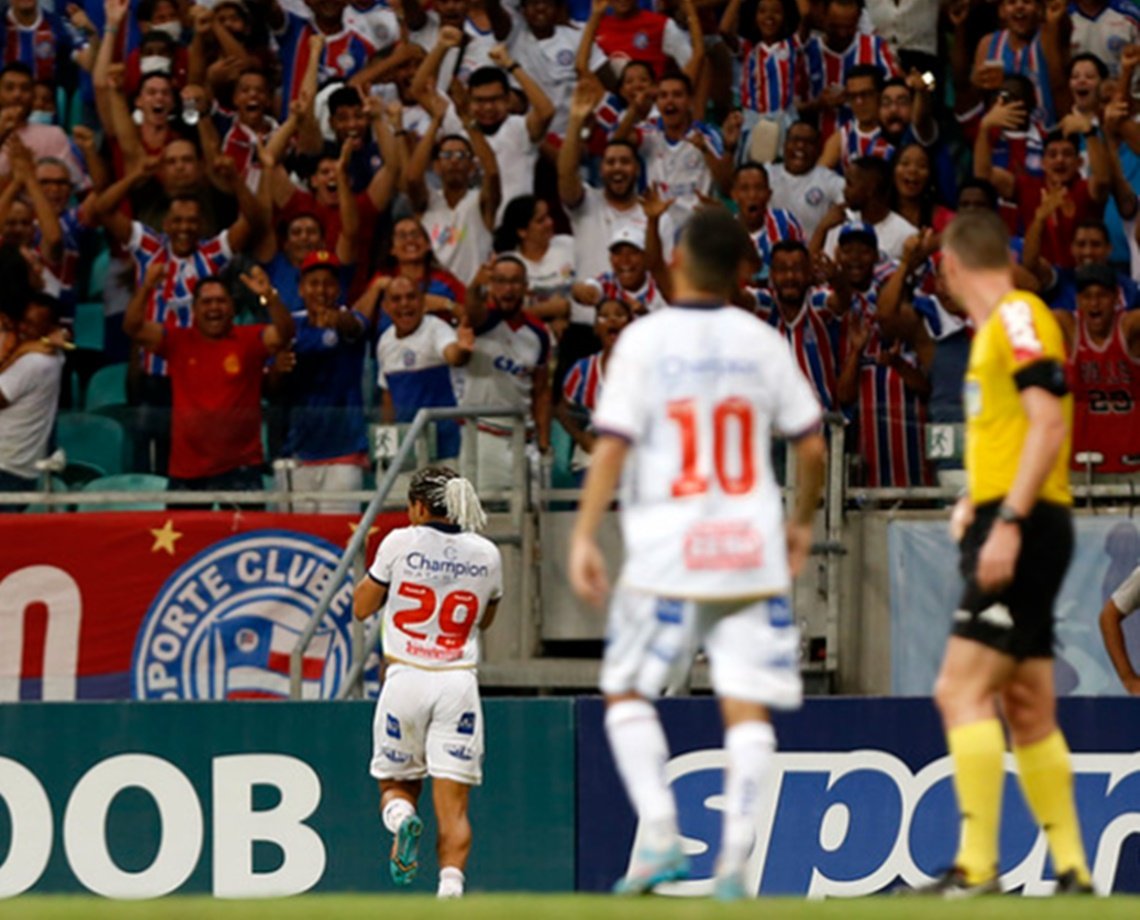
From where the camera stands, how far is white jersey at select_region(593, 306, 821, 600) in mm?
7164

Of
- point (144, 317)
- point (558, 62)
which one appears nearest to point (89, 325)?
point (144, 317)

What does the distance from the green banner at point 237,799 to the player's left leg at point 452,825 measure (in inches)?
39.1

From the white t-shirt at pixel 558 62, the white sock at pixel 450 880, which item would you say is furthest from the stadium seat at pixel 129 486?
the white t-shirt at pixel 558 62

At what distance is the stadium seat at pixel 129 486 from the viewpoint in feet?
45.2

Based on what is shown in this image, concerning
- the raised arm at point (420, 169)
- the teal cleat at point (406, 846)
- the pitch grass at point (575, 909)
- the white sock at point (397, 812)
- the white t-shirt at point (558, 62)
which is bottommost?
the teal cleat at point (406, 846)

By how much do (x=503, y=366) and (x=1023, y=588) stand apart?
22.8 feet

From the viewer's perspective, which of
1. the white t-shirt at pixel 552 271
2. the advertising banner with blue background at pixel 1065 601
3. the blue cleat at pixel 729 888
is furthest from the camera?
the white t-shirt at pixel 552 271

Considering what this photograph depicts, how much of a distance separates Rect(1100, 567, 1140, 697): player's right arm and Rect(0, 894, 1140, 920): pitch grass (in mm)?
5567

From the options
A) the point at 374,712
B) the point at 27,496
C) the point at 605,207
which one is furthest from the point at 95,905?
the point at 605,207

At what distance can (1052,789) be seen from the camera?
786 cm

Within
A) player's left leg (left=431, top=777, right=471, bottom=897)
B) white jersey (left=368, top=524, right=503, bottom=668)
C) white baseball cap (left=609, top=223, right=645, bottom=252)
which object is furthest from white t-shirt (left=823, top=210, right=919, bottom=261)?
player's left leg (left=431, top=777, right=471, bottom=897)

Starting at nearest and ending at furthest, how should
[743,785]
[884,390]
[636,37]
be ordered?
[743,785], [884,390], [636,37]

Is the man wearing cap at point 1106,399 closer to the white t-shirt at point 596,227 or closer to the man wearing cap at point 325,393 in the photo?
the white t-shirt at point 596,227

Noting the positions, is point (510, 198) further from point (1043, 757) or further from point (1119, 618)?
point (1043, 757)
